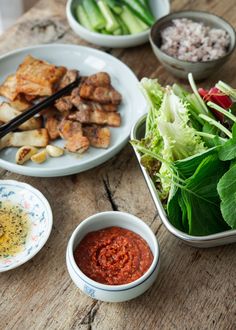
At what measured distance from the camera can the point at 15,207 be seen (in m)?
1.81

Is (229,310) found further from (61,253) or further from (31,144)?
(31,144)

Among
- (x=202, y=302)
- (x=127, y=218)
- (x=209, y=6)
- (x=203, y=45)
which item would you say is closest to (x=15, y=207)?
(x=127, y=218)

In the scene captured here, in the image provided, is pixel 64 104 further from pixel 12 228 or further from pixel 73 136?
pixel 12 228

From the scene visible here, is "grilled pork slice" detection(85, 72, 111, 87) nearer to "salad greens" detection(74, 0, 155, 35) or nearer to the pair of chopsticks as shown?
the pair of chopsticks

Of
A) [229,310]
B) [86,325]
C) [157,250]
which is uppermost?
[157,250]

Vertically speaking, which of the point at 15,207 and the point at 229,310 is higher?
the point at 15,207

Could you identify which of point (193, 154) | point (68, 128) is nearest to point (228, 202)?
point (193, 154)

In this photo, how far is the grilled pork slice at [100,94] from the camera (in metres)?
2.17

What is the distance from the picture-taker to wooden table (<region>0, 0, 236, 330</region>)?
158cm

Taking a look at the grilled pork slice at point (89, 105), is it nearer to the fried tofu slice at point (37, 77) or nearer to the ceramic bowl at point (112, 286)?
the fried tofu slice at point (37, 77)

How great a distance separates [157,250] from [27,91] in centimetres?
94

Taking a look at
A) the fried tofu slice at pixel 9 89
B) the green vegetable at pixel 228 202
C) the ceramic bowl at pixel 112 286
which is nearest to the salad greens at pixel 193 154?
the green vegetable at pixel 228 202

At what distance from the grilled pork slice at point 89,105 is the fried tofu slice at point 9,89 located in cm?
24

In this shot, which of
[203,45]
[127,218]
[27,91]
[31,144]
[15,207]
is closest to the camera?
[127,218]
